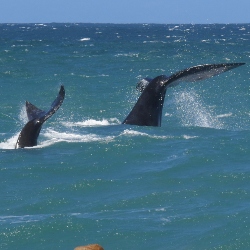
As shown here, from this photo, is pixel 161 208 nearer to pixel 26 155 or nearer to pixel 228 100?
pixel 26 155

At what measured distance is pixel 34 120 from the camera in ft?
48.6

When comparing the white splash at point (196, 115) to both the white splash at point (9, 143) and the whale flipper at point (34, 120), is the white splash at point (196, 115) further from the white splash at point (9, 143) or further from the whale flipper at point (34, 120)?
the whale flipper at point (34, 120)

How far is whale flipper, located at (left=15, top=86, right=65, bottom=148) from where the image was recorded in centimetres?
1461

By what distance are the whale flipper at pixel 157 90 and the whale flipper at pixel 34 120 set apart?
89.1 inches

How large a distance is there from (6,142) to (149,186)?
17.6 feet

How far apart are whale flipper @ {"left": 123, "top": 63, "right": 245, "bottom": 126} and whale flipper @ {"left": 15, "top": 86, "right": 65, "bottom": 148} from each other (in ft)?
7.42

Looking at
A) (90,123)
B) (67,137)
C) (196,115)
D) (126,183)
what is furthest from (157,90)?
(196,115)

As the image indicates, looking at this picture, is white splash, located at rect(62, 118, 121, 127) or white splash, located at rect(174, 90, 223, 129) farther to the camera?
white splash, located at rect(174, 90, 223, 129)

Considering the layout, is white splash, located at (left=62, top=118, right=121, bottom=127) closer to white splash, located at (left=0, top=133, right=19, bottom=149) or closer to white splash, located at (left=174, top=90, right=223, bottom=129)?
white splash, located at (left=174, top=90, right=223, bottom=129)

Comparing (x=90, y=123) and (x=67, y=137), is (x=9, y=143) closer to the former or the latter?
(x=67, y=137)

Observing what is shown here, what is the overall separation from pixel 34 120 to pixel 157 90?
2.87 m

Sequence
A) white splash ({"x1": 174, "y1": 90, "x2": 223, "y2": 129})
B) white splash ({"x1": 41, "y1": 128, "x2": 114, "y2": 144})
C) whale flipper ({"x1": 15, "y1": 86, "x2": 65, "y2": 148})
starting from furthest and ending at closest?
white splash ({"x1": 174, "y1": 90, "x2": 223, "y2": 129}), white splash ({"x1": 41, "y1": 128, "x2": 114, "y2": 144}), whale flipper ({"x1": 15, "y1": 86, "x2": 65, "y2": 148})

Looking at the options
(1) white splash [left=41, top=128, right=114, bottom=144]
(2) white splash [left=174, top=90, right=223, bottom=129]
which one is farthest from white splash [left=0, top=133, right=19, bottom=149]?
(2) white splash [left=174, top=90, right=223, bottom=129]

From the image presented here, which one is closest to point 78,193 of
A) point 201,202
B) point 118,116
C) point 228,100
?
point 201,202
